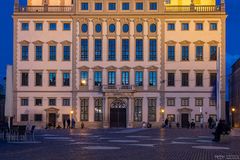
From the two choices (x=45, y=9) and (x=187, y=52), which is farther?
(x=45, y=9)

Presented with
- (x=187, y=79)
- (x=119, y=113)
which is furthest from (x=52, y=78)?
(x=187, y=79)

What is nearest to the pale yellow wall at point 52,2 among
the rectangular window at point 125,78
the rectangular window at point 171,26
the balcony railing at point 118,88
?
the rectangular window at point 125,78

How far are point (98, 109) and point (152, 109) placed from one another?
7.99 m

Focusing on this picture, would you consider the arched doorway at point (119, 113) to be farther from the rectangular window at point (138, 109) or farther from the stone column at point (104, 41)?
the stone column at point (104, 41)

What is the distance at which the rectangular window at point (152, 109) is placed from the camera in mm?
83000

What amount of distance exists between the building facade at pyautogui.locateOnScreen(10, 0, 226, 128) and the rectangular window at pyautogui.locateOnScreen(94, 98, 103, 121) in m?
0.15

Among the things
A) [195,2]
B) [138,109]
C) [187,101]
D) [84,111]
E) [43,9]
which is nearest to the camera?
[187,101]

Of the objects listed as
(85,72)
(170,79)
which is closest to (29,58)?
(85,72)

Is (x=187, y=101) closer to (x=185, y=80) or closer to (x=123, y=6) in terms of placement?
(x=185, y=80)

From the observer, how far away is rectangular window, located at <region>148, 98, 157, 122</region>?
272ft

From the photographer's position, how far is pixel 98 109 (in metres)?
83.7

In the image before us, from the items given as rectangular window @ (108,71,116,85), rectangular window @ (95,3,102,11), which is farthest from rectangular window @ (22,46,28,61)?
rectangular window @ (108,71,116,85)

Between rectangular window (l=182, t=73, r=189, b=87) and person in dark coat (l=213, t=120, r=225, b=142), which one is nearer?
person in dark coat (l=213, t=120, r=225, b=142)

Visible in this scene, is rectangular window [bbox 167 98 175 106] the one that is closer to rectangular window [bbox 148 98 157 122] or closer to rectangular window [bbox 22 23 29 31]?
rectangular window [bbox 148 98 157 122]
